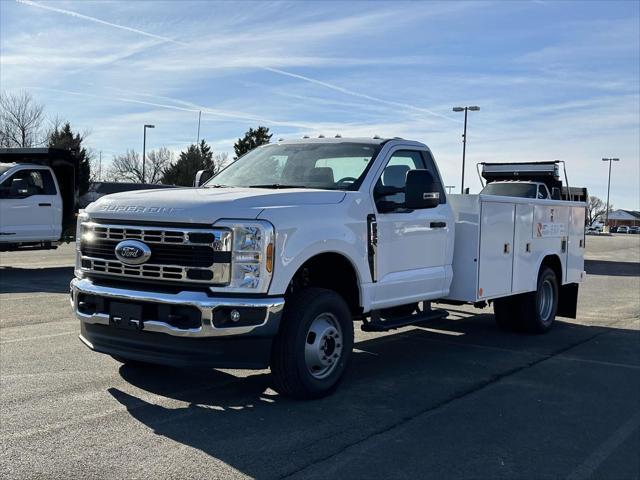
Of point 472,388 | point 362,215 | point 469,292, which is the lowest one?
point 472,388

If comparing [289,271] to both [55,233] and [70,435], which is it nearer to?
[70,435]

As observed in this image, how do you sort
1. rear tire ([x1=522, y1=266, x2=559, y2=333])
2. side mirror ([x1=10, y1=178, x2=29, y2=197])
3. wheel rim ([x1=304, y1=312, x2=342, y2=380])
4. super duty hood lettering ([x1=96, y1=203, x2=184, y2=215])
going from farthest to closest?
side mirror ([x1=10, y1=178, x2=29, y2=197])
rear tire ([x1=522, y1=266, x2=559, y2=333])
wheel rim ([x1=304, y1=312, x2=342, y2=380])
super duty hood lettering ([x1=96, y1=203, x2=184, y2=215])

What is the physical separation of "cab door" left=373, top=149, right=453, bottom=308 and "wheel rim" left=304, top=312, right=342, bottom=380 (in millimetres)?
664

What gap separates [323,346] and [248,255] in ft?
3.67

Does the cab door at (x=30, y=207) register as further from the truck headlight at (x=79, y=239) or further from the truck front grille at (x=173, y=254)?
the truck front grille at (x=173, y=254)

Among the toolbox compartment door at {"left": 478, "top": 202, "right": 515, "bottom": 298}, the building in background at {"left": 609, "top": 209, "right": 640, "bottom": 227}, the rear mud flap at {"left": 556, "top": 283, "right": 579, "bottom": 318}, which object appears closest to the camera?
the toolbox compartment door at {"left": 478, "top": 202, "right": 515, "bottom": 298}

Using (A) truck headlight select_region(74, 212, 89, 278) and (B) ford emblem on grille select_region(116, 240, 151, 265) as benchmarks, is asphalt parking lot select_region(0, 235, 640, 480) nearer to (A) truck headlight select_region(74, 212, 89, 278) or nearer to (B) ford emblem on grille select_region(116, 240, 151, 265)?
(A) truck headlight select_region(74, 212, 89, 278)

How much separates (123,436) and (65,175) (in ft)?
42.7

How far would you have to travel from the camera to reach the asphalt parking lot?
4242mm

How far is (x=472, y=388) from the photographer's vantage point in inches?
245

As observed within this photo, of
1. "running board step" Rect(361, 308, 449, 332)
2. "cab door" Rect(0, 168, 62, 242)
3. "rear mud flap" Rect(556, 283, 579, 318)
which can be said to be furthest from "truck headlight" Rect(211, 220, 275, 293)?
"cab door" Rect(0, 168, 62, 242)

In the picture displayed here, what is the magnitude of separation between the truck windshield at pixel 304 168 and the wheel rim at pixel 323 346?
4.13ft

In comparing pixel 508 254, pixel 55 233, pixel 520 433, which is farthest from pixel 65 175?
pixel 520 433

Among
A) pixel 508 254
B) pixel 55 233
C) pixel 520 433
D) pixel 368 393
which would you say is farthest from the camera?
pixel 55 233
